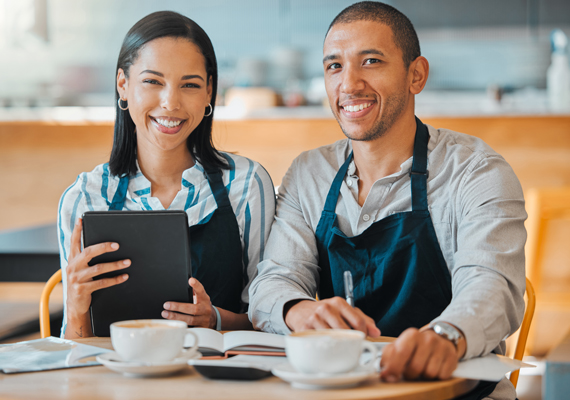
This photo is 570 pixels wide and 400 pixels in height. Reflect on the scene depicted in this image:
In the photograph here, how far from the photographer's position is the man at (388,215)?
1126mm

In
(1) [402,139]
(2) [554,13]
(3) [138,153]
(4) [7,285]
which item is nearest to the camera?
(1) [402,139]

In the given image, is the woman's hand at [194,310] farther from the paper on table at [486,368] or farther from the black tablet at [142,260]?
the paper on table at [486,368]

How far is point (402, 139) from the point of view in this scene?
1.45 meters

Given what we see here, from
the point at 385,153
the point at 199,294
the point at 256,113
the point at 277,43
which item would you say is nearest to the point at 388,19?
the point at 385,153

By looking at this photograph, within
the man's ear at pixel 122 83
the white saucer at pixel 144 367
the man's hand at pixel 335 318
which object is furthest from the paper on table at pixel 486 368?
the man's ear at pixel 122 83

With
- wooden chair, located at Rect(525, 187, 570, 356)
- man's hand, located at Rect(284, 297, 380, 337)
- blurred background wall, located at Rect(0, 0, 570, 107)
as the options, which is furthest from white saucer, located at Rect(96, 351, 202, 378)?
blurred background wall, located at Rect(0, 0, 570, 107)

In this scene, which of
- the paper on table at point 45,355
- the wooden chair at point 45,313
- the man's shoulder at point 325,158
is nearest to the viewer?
the paper on table at point 45,355

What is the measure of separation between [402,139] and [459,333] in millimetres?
630

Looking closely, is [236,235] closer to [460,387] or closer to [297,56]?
[460,387]

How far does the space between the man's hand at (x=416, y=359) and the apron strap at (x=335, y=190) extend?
Answer: 584mm

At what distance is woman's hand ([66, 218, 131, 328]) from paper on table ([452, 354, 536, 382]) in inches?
23.1

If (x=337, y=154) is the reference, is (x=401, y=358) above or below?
below

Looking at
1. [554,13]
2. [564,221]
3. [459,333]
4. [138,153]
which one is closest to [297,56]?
[554,13]

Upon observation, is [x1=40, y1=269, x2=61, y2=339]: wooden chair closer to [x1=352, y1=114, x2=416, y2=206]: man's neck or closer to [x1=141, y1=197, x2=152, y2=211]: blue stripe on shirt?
[x1=141, y1=197, x2=152, y2=211]: blue stripe on shirt
